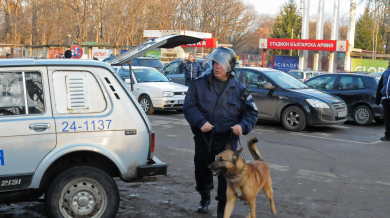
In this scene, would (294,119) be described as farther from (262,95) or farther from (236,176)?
(236,176)

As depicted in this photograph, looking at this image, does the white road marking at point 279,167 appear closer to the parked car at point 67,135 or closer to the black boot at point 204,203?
the black boot at point 204,203

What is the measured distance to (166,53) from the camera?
121 feet

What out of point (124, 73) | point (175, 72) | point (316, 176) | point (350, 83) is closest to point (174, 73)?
point (175, 72)

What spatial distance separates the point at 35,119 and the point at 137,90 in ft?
33.7

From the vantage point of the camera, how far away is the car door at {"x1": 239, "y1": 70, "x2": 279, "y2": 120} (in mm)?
11336

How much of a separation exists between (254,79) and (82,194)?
8302mm

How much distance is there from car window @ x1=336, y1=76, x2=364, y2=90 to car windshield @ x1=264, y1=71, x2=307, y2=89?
1.86 metres

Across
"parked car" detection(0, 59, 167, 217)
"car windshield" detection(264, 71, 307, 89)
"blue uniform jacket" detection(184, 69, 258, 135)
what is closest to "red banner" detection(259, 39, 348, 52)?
"car windshield" detection(264, 71, 307, 89)

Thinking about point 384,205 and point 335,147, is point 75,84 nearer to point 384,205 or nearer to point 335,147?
point 384,205

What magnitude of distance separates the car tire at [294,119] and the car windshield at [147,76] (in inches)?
205

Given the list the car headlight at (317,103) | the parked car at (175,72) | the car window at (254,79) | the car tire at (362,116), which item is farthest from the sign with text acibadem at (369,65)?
the car headlight at (317,103)

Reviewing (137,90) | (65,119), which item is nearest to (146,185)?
(65,119)

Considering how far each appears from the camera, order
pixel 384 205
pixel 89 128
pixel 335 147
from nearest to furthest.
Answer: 1. pixel 89 128
2. pixel 384 205
3. pixel 335 147

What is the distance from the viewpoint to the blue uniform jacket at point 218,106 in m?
4.56
